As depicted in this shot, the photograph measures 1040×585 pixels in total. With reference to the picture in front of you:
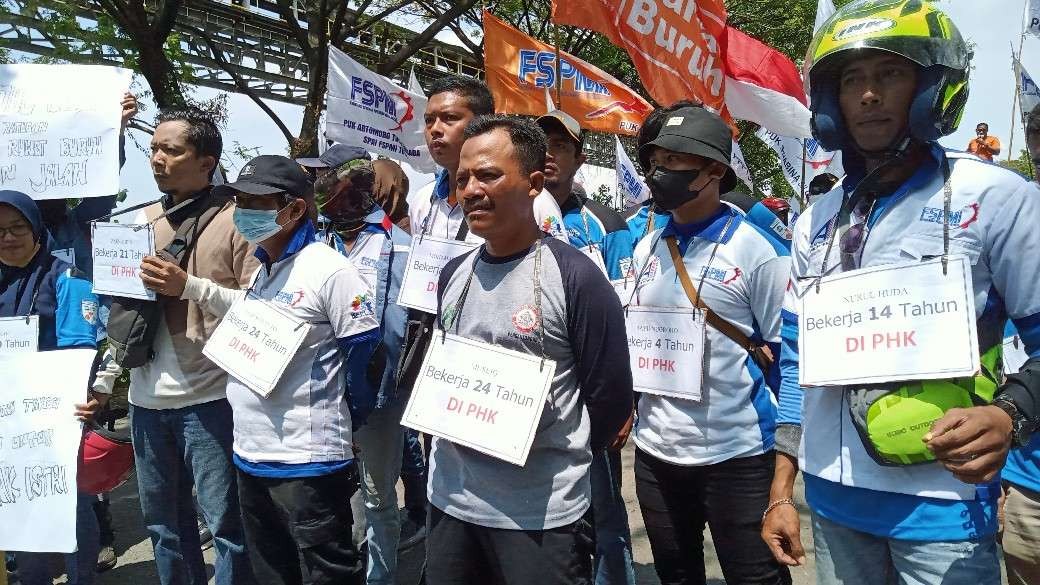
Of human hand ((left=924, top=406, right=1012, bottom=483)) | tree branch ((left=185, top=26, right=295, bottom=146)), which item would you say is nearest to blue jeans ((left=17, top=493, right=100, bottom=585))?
human hand ((left=924, top=406, right=1012, bottom=483))

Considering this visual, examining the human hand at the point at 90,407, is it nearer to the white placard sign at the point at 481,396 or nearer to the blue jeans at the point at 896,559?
the white placard sign at the point at 481,396

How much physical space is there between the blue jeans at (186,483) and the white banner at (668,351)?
5.65 ft

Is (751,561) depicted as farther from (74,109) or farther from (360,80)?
(360,80)

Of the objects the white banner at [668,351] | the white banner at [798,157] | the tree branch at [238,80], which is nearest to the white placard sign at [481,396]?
the white banner at [668,351]

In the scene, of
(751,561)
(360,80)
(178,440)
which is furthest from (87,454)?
(360,80)

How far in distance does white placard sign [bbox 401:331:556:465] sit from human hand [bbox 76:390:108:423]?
5.85ft

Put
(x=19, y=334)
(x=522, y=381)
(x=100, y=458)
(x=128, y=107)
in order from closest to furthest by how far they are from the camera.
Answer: (x=522, y=381) → (x=19, y=334) → (x=100, y=458) → (x=128, y=107)

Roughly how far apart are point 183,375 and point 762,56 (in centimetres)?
561

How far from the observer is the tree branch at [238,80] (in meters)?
11.7

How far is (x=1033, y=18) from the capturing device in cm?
529

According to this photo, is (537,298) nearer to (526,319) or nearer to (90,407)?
(526,319)

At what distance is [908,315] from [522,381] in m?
0.93

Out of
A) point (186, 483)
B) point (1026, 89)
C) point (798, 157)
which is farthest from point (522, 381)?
point (798, 157)

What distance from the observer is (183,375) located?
3.04 m
